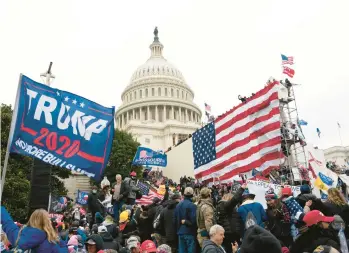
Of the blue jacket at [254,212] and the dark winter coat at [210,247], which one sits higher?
the blue jacket at [254,212]

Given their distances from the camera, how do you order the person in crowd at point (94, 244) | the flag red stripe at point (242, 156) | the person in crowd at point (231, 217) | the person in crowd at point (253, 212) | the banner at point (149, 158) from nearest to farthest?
the person in crowd at point (94, 244)
the person in crowd at point (253, 212)
the person in crowd at point (231, 217)
the flag red stripe at point (242, 156)
the banner at point (149, 158)

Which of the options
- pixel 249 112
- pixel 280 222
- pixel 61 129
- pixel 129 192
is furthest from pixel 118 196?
pixel 249 112

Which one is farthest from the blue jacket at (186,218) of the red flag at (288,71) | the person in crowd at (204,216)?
the red flag at (288,71)

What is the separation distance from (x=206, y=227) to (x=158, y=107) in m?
78.3

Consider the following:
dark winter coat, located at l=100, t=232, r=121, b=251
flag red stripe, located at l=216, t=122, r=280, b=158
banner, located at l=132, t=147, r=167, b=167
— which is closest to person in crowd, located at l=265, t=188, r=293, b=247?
dark winter coat, located at l=100, t=232, r=121, b=251

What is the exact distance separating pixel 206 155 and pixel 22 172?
1589 centimetres

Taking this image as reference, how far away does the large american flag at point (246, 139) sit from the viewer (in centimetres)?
1362

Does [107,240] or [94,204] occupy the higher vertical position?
[94,204]

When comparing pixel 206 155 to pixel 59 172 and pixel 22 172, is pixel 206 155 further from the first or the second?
pixel 59 172

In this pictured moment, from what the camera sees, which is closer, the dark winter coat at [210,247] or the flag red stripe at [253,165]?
the dark winter coat at [210,247]

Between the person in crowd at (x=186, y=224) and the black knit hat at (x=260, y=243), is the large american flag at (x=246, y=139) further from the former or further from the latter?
the black knit hat at (x=260, y=243)

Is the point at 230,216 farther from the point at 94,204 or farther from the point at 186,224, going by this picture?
the point at 94,204

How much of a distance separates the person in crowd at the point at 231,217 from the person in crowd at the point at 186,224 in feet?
1.62

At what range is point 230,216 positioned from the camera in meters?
6.59
